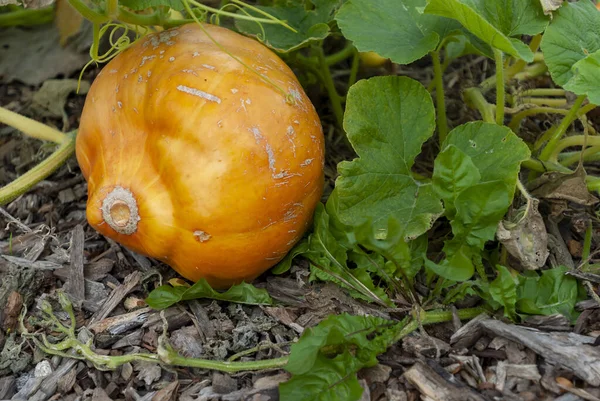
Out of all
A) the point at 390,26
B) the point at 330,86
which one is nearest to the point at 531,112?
the point at 390,26

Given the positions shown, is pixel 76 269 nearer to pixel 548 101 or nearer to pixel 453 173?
pixel 453 173

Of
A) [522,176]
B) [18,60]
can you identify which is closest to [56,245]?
[18,60]

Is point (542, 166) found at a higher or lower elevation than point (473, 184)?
lower

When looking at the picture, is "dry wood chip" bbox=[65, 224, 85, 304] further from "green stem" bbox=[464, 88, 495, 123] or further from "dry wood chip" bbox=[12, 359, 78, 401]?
"green stem" bbox=[464, 88, 495, 123]

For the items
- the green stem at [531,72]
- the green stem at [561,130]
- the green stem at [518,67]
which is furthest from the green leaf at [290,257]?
the green stem at [531,72]

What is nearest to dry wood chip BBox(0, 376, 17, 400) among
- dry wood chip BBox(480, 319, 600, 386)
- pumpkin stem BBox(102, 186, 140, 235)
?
pumpkin stem BBox(102, 186, 140, 235)

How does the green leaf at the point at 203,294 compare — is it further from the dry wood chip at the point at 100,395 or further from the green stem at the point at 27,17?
the green stem at the point at 27,17

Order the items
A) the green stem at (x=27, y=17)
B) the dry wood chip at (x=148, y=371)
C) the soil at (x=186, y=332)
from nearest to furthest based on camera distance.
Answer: the soil at (x=186, y=332)
the dry wood chip at (x=148, y=371)
the green stem at (x=27, y=17)

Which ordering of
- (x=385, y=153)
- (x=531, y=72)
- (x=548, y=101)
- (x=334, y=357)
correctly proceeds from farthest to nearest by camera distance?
1. (x=531, y=72)
2. (x=548, y=101)
3. (x=385, y=153)
4. (x=334, y=357)
